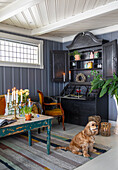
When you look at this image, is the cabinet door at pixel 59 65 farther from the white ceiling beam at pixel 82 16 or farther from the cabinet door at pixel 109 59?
the cabinet door at pixel 109 59

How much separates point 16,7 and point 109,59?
2.62 m

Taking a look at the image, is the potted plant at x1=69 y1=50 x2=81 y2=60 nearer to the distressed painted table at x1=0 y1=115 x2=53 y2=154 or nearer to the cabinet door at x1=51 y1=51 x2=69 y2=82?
the cabinet door at x1=51 y1=51 x2=69 y2=82

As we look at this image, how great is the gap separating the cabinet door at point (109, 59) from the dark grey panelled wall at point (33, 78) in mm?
1945

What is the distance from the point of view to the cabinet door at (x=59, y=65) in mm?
5754

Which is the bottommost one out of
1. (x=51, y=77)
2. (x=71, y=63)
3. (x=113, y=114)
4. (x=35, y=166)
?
(x=35, y=166)

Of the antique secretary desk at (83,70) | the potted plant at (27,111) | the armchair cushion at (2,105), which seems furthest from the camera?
the antique secretary desk at (83,70)

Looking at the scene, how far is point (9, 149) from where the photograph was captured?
331 centimetres

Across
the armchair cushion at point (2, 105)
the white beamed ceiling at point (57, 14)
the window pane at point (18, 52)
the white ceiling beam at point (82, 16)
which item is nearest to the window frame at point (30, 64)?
the window pane at point (18, 52)

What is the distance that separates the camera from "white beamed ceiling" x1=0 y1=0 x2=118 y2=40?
342 cm

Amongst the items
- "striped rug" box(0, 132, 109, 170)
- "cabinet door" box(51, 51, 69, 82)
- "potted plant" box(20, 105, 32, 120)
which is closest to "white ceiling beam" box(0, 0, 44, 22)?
"potted plant" box(20, 105, 32, 120)

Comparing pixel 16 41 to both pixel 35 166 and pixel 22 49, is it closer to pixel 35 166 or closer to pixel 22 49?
pixel 22 49

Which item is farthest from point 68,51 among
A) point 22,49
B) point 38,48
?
point 22,49

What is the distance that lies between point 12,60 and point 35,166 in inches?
128

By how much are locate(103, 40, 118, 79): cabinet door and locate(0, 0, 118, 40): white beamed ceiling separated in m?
0.65
